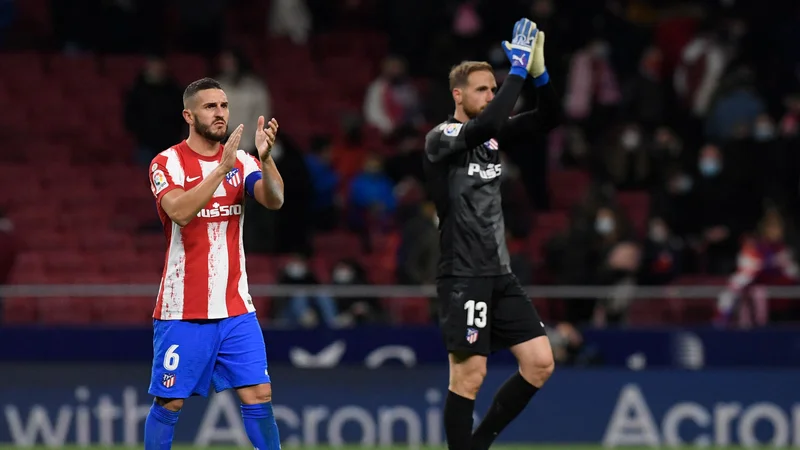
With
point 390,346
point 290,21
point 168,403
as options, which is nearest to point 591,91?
point 290,21

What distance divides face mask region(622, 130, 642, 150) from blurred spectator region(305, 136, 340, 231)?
10.9ft

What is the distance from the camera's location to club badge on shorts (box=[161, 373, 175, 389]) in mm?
7875

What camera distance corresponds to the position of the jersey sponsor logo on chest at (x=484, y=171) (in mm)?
8594

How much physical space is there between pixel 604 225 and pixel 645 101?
3.27m

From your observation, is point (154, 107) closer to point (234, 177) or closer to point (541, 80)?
point (541, 80)

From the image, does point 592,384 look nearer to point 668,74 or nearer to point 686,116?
point 686,116

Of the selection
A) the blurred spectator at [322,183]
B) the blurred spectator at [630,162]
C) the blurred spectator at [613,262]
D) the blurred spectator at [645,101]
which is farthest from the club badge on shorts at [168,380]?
the blurred spectator at [645,101]

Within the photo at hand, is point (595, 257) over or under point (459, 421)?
over

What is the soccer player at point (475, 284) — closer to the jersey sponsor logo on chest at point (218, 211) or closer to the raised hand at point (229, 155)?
the jersey sponsor logo on chest at point (218, 211)

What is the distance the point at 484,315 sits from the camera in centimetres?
856

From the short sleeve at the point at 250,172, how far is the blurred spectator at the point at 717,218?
8901 millimetres

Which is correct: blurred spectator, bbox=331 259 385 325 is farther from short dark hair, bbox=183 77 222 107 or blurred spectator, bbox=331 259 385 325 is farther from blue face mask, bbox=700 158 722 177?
short dark hair, bbox=183 77 222 107

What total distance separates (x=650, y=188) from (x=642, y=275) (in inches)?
104

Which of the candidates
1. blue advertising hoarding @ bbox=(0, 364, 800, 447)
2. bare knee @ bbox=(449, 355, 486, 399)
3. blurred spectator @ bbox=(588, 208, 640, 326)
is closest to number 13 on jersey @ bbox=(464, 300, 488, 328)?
bare knee @ bbox=(449, 355, 486, 399)
